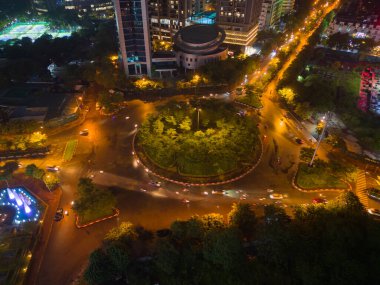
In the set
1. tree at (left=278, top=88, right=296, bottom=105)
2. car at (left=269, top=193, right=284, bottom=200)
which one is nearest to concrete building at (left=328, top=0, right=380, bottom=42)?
tree at (left=278, top=88, right=296, bottom=105)

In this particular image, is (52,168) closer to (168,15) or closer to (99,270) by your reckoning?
(99,270)

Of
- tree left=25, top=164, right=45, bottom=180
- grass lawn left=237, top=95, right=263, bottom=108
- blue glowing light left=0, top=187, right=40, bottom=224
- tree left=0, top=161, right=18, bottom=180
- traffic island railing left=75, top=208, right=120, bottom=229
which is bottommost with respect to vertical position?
blue glowing light left=0, top=187, right=40, bottom=224

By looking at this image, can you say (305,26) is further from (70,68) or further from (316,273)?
(316,273)

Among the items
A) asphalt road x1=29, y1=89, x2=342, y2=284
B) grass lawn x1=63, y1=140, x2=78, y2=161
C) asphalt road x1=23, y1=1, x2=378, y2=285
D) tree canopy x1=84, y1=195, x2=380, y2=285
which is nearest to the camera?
tree canopy x1=84, y1=195, x2=380, y2=285

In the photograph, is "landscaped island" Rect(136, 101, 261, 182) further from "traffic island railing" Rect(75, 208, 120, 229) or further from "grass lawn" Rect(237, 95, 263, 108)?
"traffic island railing" Rect(75, 208, 120, 229)

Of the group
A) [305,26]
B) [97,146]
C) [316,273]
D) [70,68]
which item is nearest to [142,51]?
[70,68]

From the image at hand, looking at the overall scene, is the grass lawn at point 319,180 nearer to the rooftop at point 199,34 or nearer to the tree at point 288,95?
the tree at point 288,95
